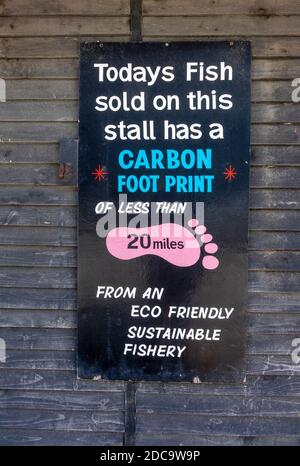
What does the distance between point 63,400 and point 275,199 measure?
5.89 feet

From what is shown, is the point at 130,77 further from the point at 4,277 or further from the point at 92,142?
the point at 4,277

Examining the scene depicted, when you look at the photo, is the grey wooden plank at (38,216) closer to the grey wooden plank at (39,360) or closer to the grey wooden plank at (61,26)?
the grey wooden plank at (39,360)

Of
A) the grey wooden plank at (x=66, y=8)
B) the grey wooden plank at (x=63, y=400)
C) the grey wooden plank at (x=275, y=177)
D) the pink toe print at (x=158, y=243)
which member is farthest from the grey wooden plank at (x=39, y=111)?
the grey wooden plank at (x=63, y=400)

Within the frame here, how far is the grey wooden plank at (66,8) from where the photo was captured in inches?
135

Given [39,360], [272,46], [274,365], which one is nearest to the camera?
[272,46]

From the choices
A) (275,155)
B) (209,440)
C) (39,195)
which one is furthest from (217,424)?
(39,195)

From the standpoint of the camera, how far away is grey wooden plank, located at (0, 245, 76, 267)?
353 centimetres

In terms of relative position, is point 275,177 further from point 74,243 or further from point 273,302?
point 74,243

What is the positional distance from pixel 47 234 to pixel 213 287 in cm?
106

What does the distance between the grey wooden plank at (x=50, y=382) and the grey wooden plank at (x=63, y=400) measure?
1.0 inches

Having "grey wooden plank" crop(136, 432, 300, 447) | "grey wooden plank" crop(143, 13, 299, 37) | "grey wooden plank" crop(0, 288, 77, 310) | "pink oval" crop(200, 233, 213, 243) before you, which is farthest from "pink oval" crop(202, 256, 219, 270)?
"grey wooden plank" crop(143, 13, 299, 37)

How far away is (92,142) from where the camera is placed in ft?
11.3

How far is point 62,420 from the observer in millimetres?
3613
